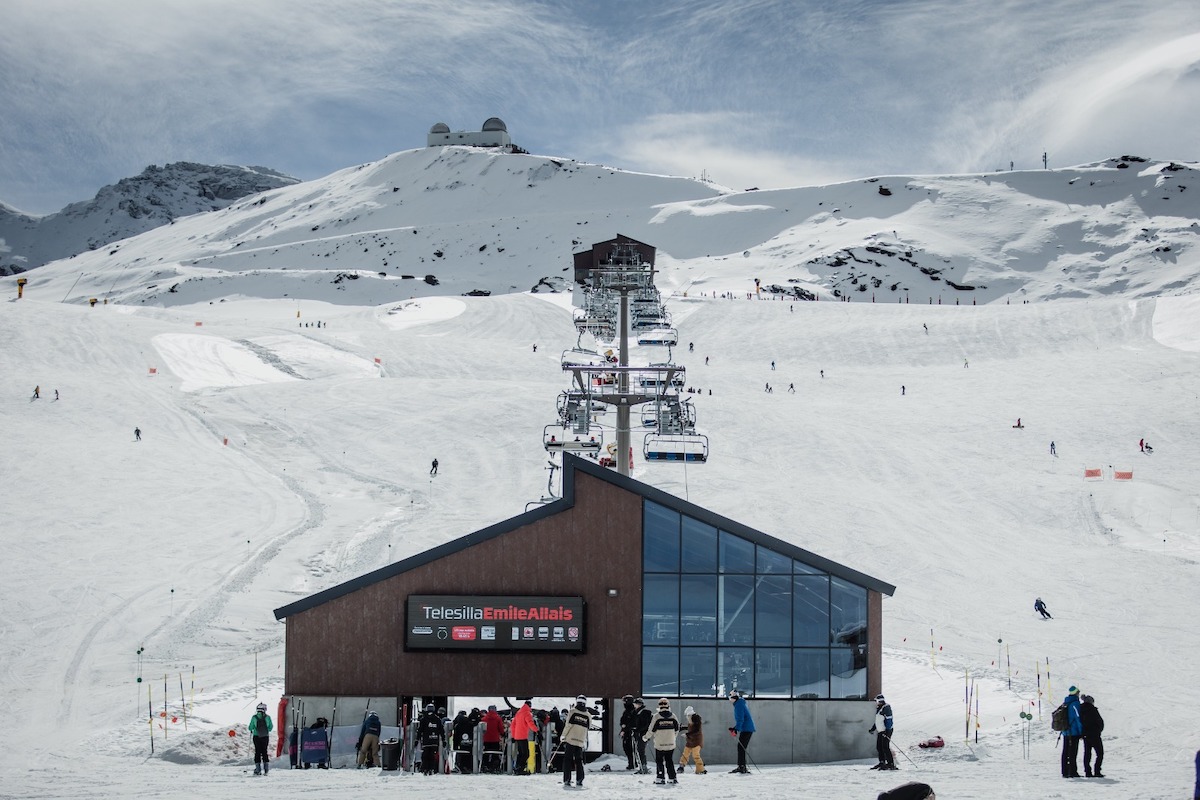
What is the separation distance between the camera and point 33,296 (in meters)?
143

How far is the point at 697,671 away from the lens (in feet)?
63.1

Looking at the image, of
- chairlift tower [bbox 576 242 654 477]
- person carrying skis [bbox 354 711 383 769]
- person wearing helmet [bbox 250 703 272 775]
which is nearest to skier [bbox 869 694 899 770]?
chairlift tower [bbox 576 242 654 477]

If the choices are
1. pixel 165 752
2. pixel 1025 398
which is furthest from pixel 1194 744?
pixel 1025 398

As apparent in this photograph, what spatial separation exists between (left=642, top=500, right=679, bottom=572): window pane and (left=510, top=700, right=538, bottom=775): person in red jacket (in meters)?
4.39

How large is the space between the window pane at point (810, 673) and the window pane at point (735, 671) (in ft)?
2.43

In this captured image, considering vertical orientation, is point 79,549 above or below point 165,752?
above

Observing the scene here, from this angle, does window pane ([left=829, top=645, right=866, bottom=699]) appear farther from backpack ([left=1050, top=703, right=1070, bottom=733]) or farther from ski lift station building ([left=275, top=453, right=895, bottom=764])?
backpack ([left=1050, top=703, right=1070, bottom=733])

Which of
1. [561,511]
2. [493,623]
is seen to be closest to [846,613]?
[561,511]

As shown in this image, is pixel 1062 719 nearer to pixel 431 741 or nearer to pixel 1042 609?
pixel 431 741

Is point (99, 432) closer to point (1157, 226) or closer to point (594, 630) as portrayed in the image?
point (594, 630)

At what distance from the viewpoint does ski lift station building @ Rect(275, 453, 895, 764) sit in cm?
1912

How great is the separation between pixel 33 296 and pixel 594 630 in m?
143

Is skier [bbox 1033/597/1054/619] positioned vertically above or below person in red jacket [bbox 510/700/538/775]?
above

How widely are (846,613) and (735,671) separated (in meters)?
2.14
